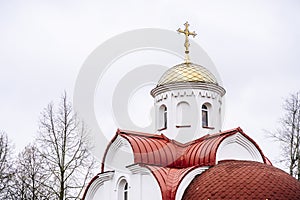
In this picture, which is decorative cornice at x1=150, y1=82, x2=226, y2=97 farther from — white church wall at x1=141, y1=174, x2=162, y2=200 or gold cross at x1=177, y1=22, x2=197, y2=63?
white church wall at x1=141, y1=174, x2=162, y2=200

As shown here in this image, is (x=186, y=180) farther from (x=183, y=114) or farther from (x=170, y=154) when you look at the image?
(x=183, y=114)

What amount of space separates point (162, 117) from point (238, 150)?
12.4 ft

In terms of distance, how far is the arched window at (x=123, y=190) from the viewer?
1547 centimetres

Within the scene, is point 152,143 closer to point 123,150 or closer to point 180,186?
point 123,150

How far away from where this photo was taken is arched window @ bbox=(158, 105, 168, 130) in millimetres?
17844

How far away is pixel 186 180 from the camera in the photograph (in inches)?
543

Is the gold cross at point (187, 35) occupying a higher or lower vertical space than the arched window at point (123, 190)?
higher

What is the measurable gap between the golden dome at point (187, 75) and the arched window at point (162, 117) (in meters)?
0.96

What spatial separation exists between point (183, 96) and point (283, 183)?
5630mm

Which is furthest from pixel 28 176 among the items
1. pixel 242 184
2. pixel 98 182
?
pixel 242 184

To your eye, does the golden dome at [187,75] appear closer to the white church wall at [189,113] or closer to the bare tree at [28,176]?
the white church wall at [189,113]

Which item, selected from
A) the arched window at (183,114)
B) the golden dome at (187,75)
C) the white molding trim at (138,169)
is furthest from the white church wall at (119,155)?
the golden dome at (187,75)

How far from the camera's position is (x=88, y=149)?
19.2 metres

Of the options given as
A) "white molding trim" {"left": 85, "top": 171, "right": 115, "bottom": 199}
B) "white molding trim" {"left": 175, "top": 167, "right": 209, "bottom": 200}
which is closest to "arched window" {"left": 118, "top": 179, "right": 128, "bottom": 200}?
"white molding trim" {"left": 85, "top": 171, "right": 115, "bottom": 199}
